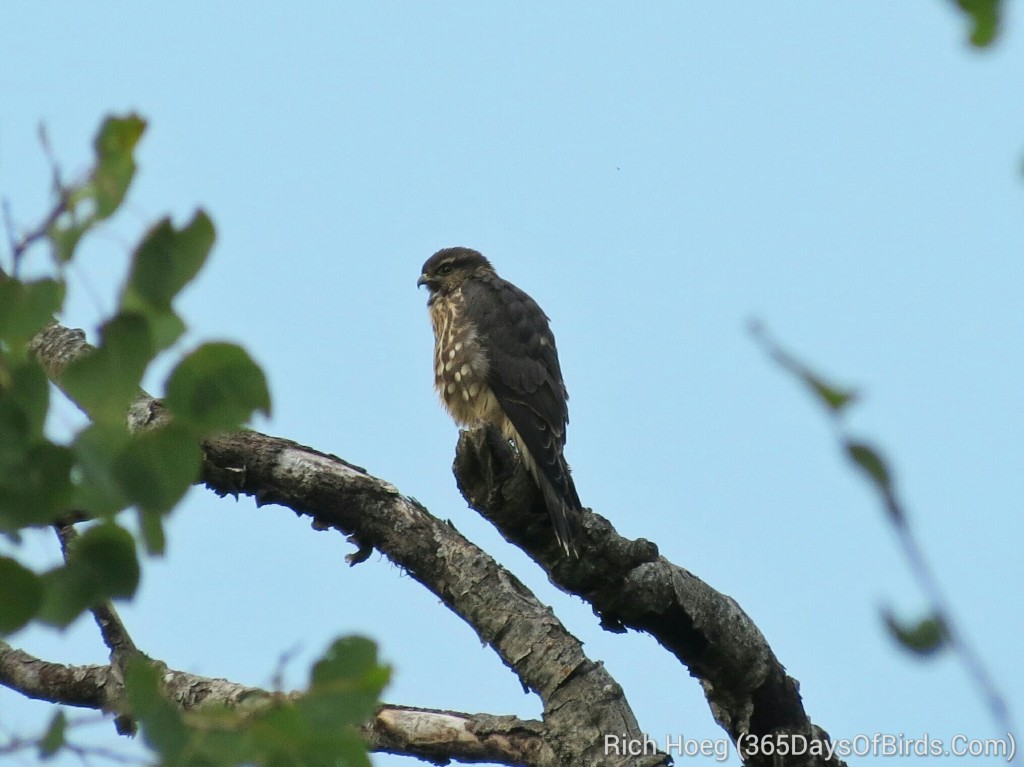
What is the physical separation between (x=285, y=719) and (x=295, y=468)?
3139 mm

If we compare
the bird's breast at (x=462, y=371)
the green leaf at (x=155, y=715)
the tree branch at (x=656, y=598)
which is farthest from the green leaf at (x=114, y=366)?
the bird's breast at (x=462, y=371)

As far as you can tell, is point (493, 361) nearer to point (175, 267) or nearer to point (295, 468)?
point (295, 468)

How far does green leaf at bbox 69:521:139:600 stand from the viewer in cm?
113

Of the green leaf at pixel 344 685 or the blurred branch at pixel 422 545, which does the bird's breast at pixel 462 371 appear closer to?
the blurred branch at pixel 422 545

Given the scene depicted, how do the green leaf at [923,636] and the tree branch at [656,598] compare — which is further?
the tree branch at [656,598]

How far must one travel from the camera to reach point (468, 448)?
418 cm

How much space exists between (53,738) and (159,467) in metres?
0.26

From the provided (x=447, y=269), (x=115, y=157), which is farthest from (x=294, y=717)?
(x=447, y=269)

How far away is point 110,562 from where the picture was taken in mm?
1134

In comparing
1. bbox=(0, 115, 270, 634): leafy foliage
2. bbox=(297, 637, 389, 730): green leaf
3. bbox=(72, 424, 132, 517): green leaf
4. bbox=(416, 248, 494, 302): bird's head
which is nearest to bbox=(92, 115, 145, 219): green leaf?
bbox=(0, 115, 270, 634): leafy foliage

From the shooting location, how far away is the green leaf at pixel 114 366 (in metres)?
1.05

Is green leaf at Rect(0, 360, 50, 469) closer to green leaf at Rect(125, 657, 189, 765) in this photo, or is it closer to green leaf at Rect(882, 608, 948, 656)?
green leaf at Rect(125, 657, 189, 765)

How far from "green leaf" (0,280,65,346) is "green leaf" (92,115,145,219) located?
95 mm

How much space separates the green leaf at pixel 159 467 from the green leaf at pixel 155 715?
15 cm
